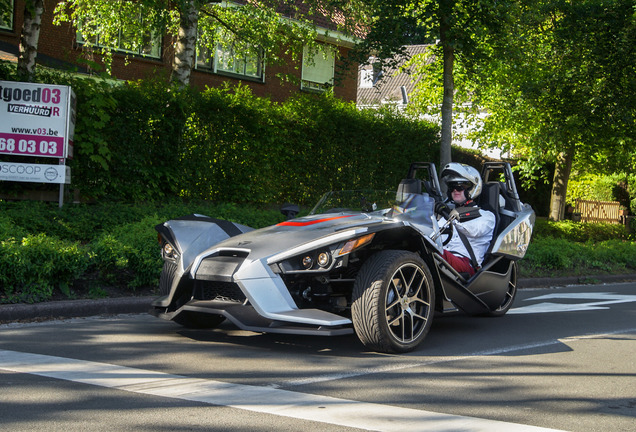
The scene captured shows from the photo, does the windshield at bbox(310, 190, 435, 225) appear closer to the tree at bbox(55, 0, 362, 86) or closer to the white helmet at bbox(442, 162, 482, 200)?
the white helmet at bbox(442, 162, 482, 200)

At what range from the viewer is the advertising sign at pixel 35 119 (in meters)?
11.7

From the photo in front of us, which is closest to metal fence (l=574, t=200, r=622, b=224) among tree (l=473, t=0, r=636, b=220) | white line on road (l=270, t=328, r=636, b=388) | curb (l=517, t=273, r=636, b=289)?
tree (l=473, t=0, r=636, b=220)

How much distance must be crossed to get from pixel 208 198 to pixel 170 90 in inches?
82.9

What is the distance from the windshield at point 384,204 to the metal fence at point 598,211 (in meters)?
24.9

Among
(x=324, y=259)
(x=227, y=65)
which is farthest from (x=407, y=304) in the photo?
(x=227, y=65)

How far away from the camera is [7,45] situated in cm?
1923

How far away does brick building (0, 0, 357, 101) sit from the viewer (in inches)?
789

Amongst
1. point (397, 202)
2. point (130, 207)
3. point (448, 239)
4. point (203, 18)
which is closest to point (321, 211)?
point (397, 202)

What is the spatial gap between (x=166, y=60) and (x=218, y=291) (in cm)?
1837

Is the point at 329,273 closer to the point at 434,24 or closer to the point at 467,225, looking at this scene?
the point at 467,225

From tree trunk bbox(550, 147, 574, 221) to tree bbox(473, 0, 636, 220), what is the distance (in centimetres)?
8

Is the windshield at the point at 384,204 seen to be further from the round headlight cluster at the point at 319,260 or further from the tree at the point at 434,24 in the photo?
the tree at the point at 434,24

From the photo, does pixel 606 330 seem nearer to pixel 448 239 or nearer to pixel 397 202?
pixel 448 239

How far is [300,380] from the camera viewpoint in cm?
486
